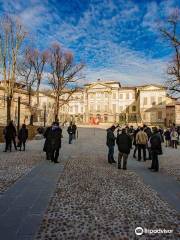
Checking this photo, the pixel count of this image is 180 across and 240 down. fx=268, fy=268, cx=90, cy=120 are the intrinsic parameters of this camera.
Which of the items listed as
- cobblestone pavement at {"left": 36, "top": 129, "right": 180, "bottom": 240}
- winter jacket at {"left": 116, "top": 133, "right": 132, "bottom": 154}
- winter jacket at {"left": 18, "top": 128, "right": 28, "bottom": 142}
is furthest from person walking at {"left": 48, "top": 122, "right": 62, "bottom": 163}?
winter jacket at {"left": 18, "top": 128, "right": 28, "bottom": 142}

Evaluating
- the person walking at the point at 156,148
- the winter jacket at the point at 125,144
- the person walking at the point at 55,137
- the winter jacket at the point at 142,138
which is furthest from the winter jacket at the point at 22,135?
the person walking at the point at 156,148

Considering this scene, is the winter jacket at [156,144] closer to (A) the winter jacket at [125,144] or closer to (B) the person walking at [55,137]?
(A) the winter jacket at [125,144]

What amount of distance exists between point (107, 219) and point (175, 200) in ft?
7.01

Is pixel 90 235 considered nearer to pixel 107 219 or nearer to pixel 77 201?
pixel 107 219

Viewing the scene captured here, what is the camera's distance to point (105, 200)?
6.00 metres

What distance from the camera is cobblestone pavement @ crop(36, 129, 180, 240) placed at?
4.15m

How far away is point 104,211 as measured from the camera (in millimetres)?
5219

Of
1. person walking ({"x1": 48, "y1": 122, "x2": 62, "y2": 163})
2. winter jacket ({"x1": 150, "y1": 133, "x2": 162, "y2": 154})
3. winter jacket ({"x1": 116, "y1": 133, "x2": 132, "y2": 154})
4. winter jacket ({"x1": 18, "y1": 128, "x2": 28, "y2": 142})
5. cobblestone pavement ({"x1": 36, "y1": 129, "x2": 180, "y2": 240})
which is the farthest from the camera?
winter jacket ({"x1": 18, "y1": 128, "x2": 28, "y2": 142})

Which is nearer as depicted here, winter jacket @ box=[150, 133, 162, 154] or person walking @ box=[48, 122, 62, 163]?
winter jacket @ box=[150, 133, 162, 154]

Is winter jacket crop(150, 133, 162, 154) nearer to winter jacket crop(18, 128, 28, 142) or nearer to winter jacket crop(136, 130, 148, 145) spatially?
winter jacket crop(136, 130, 148, 145)

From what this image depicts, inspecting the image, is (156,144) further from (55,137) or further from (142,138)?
(55,137)

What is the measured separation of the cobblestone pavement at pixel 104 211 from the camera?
13.6 feet

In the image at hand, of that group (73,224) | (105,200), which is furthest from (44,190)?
(73,224)

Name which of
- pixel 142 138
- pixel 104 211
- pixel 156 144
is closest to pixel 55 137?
pixel 156 144
